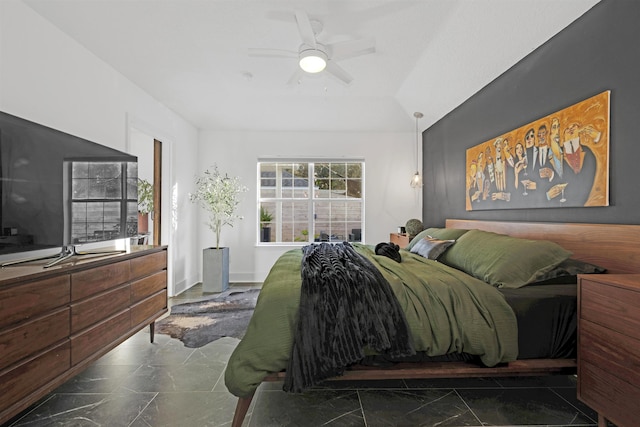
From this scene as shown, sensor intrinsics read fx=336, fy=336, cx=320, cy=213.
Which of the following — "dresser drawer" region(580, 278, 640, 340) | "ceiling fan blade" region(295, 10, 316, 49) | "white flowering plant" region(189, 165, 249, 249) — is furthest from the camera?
"white flowering plant" region(189, 165, 249, 249)

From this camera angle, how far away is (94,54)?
3.01 meters

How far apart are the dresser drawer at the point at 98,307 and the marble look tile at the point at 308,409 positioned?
3.65 ft

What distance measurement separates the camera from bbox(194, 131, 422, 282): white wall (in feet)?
17.7

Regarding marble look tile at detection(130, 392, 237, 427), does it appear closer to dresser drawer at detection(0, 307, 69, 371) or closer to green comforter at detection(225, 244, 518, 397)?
green comforter at detection(225, 244, 518, 397)

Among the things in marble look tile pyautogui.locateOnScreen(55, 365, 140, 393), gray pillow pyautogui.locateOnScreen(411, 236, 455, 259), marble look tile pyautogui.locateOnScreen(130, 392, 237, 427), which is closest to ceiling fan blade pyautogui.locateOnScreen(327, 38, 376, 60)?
gray pillow pyautogui.locateOnScreen(411, 236, 455, 259)

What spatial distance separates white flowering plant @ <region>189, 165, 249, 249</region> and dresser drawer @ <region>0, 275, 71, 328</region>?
3.04m

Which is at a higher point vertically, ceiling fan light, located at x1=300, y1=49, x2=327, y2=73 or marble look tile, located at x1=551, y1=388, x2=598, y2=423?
ceiling fan light, located at x1=300, y1=49, x2=327, y2=73

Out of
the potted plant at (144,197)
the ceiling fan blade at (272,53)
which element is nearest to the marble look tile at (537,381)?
the ceiling fan blade at (272,53)

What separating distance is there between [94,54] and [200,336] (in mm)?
2700

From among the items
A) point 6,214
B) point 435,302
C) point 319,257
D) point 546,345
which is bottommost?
point 546,345

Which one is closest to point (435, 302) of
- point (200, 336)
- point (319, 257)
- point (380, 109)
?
point (319, 257)

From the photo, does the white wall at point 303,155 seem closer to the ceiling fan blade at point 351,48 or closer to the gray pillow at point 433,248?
the gray pillow at point 433,248

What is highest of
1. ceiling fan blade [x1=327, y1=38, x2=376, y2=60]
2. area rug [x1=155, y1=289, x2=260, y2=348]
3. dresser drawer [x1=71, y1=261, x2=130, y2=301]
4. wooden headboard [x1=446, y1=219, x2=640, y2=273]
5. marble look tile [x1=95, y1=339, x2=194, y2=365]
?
ceiling fan blade [x1=327, y1=38, x2=376, y2=60]

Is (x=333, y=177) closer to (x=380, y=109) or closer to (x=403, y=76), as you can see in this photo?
(x=380, y=109)
